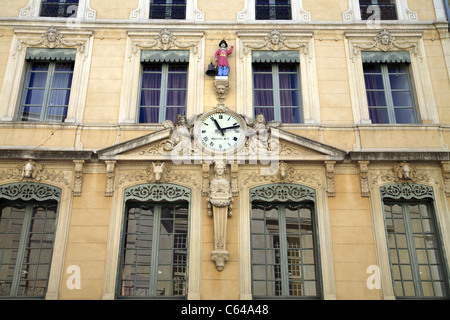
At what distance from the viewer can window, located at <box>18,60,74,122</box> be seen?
11.9 m

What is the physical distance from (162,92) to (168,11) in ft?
8.09

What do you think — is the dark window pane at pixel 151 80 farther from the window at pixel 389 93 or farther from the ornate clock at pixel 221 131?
the window at pixel 389 93

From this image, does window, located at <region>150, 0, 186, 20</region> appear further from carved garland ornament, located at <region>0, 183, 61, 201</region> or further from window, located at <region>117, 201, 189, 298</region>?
carved garland ornament, located at <region>0, 183, 61, 201</region>

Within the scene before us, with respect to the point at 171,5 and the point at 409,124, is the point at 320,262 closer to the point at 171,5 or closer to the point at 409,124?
the point at 409,124

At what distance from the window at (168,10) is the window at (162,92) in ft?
4.77

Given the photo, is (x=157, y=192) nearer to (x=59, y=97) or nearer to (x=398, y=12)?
(x=59, y=97)

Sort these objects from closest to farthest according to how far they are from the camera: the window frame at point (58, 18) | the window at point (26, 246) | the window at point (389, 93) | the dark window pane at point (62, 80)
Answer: the window at point (26, 246), the window at point (389, 93), the dark window pane at point (62, 80), the window frame at point (58, 18)

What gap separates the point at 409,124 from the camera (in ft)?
37.6

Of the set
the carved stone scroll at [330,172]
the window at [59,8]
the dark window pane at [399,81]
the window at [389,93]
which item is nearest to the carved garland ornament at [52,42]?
the window at [59,8]

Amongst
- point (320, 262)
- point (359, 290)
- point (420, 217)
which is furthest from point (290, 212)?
point (420, 217)

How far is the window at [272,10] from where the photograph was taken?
1298 cm

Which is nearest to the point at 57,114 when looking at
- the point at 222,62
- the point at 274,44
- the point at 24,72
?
the point at 24,72

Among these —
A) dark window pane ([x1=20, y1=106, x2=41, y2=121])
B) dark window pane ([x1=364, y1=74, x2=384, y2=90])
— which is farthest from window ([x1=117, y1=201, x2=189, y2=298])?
dark window pane ([x1=364, y1=74, x2=384, y2=90])

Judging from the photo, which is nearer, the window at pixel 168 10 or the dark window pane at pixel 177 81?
the dark window pane at pixel 177 81
